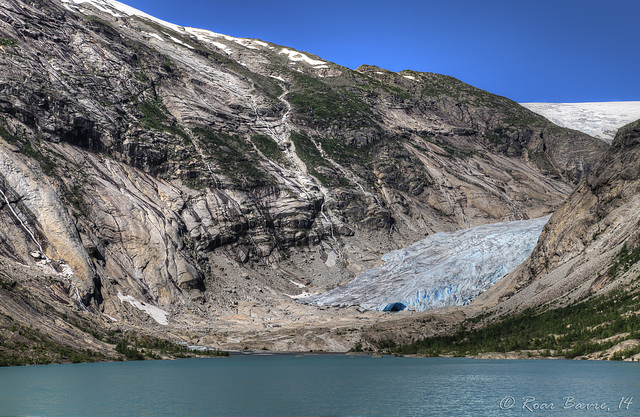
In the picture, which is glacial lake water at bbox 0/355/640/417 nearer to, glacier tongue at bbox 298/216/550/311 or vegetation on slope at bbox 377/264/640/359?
vegetation on slope at bbox 377/264/640/359

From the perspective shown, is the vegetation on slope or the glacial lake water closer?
the glacial lake water

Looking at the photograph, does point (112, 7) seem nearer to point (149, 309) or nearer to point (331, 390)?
point (149, 309)

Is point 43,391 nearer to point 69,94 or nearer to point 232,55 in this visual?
point 69,94

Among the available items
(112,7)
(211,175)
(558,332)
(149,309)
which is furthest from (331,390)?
(112,7)

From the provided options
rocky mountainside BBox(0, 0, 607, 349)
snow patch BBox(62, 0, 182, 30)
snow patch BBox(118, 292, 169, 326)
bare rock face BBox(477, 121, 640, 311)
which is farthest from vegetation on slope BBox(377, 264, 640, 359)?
snow patch BBox(62, 0, 182, 30)

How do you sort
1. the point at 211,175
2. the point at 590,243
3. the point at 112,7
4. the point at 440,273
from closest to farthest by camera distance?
the point at 590,243 → the point at 440,273 → the point at 211,175 → the point at 112,7
